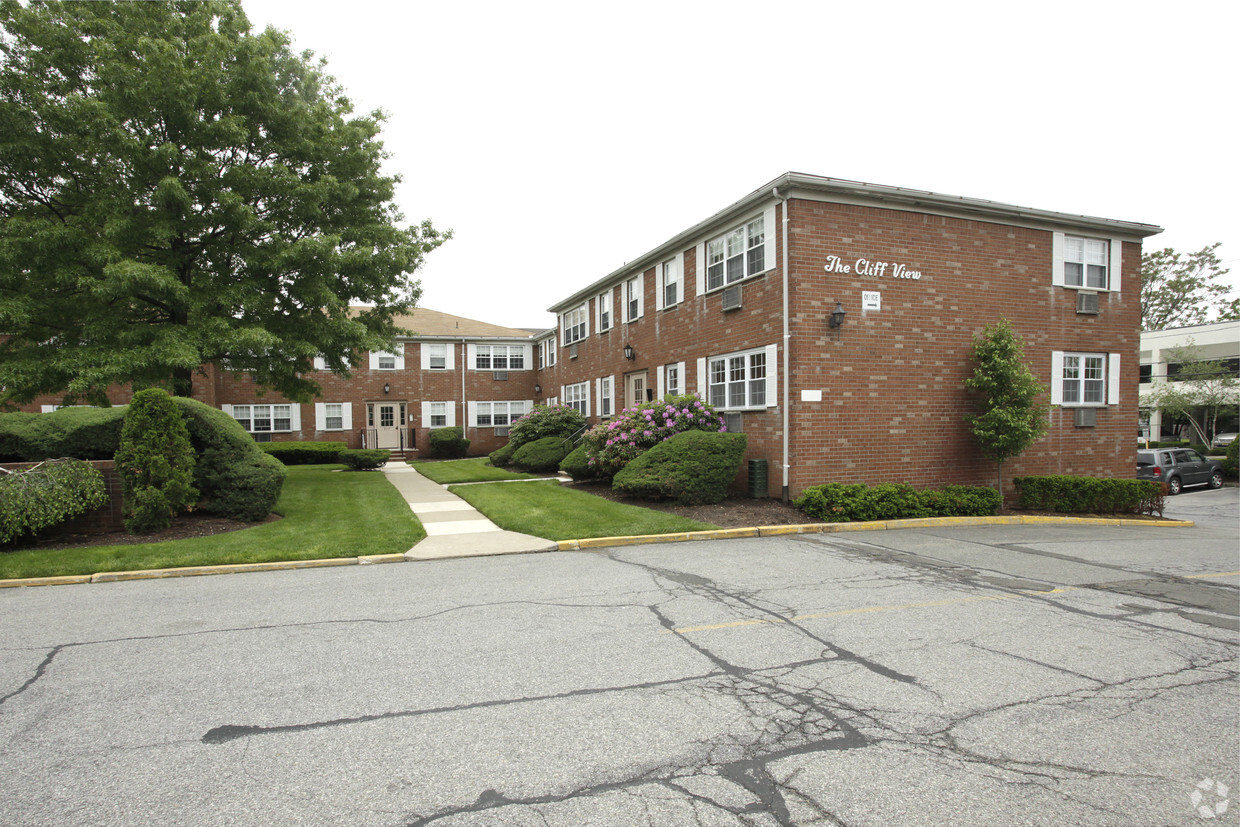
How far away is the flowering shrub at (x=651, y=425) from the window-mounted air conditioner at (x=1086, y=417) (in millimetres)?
8749

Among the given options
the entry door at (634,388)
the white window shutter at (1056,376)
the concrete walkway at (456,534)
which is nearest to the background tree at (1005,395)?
the white window shutter at (1056,376)

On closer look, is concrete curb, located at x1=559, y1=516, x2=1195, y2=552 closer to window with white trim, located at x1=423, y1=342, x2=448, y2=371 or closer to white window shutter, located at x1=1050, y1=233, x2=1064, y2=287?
white window shutter, located at x1=1050, y1=233, x2=1064, y2=287

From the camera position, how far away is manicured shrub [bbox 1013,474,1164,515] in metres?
14.5

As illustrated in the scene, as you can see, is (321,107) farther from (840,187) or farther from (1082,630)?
(1082,630)

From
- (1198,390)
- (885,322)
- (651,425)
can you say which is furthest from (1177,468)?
(651,425)

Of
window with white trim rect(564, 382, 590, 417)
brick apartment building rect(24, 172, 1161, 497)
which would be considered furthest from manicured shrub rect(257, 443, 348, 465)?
brick apartment building rect(24, 172, 1161, 497)

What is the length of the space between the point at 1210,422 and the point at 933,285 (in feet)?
113

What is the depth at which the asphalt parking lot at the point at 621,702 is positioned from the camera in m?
3.06

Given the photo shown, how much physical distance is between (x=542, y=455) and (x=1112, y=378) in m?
15.7

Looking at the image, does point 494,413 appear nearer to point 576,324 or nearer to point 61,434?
point 576,324

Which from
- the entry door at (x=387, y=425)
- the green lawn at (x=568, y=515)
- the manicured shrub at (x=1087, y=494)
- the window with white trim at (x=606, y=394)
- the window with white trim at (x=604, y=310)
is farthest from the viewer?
the entry door at (x=387, y=425)

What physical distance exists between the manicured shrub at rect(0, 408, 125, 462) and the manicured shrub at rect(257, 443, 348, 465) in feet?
52.9

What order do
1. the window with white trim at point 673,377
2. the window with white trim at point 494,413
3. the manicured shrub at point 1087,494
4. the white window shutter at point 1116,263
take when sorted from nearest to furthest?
the manicured shrub at point 1087,494 < the white window shutter at point 1116,263 < the window with white trim at point 673,377 < the window with white trim at point 494,413

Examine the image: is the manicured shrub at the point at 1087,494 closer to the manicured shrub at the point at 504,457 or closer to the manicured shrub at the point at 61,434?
the manicured shrub at the point at 504,457
